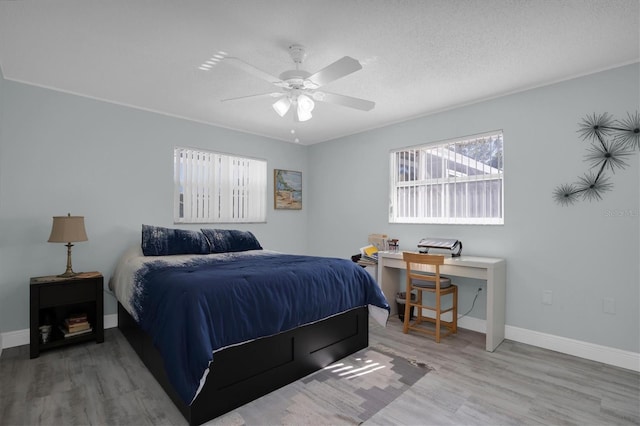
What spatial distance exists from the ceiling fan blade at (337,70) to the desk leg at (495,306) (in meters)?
2.21

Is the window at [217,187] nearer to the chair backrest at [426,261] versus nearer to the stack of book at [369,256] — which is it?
the stack of book at [369,256]

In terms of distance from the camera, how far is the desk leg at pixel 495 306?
299 cm

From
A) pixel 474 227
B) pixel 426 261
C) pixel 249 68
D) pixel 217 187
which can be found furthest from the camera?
pixel 217 187

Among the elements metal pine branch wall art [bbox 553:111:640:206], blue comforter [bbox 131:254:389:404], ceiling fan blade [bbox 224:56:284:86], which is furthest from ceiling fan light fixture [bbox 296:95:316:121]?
metal pine branch wall art [bbox 553:111:640:206]

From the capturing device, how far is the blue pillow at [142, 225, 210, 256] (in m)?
3.37

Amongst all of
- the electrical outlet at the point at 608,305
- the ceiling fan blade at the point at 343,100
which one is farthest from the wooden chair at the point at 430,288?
the ceiling fan blade at the point at 343,100

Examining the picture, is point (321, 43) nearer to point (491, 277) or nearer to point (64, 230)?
point (491, 277)

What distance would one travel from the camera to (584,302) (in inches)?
112

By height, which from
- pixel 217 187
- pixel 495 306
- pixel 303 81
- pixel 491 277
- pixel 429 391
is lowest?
pixel 429 391

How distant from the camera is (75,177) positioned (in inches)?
132

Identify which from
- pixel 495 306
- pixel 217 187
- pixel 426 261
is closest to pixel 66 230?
pixel 217 187

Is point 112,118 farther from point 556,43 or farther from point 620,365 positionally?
point 620,365

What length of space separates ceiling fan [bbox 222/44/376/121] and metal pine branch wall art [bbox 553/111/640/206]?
78.9 inches

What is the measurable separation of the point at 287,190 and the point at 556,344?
392 cm
